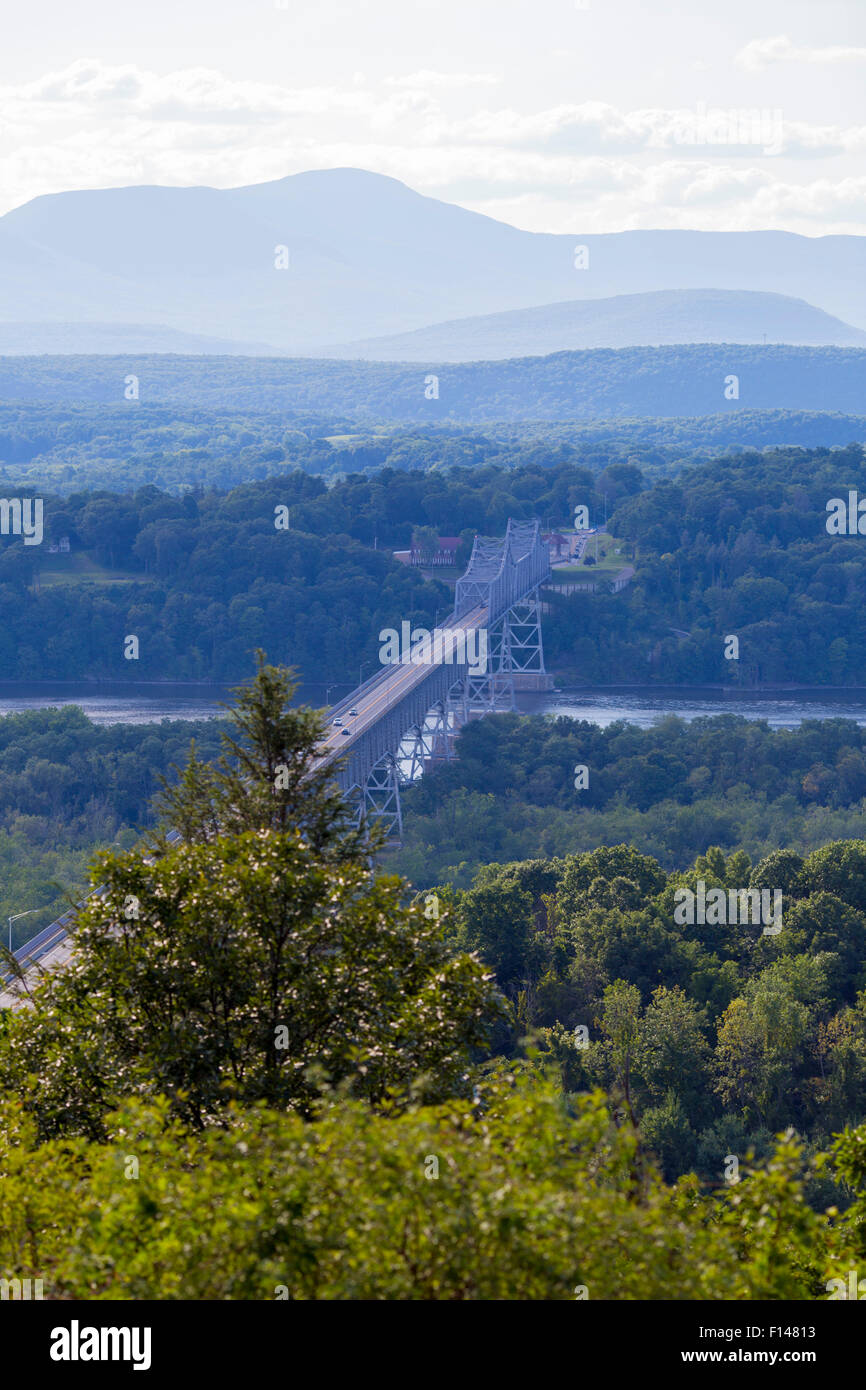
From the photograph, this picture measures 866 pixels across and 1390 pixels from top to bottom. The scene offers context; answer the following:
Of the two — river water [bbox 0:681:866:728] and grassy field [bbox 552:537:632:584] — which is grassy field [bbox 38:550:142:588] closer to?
river water [bbox 0:681:866:728]

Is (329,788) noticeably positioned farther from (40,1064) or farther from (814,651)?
(814,651)

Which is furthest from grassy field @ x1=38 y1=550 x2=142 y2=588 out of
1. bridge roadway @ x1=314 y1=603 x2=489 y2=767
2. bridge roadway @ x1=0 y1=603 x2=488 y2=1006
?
bridge roadway @ x1=314 y1=603 x2=489 y2=767

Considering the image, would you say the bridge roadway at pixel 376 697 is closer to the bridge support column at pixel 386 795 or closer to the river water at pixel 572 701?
the bridge support column at pixel 386 795

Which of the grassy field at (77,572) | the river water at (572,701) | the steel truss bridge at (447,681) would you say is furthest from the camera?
the grassy field at (77,572)

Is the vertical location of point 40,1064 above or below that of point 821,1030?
above

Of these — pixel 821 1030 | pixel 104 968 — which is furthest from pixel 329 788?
pixel 821 1030

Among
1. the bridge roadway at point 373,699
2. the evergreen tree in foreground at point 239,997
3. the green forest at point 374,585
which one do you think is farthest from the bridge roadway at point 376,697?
the evergreen tree in foreground at point 239,997

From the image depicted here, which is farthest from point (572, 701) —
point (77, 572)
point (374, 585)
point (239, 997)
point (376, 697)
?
point (239, 997)
